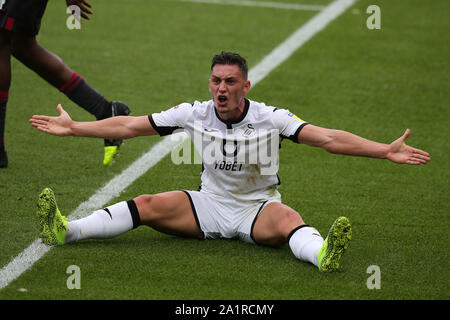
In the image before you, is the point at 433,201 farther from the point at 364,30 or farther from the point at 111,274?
the point at 364,30

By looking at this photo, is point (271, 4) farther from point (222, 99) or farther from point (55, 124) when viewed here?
point (55, 124)

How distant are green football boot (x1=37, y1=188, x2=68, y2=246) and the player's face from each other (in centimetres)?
114

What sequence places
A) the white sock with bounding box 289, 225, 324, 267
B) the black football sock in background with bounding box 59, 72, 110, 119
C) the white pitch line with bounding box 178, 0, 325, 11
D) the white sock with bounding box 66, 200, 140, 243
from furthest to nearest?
the white pitch line with bounding box 178, 0, 325, 11, the black football sock in background with bounding box 59, 72, 110, 119, the white sock with bounding box 66, 200, 140, 243, the white sock with bounding box 289, 225, 324, 267

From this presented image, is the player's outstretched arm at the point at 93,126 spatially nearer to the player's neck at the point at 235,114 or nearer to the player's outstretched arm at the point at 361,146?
the player's neck at the point at 235,114

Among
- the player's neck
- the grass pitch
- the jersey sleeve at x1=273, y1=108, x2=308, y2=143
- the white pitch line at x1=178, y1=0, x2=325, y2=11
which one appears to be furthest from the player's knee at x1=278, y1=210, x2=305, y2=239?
the white pitch line at x1=178, y1=0, x2=325, y2=11

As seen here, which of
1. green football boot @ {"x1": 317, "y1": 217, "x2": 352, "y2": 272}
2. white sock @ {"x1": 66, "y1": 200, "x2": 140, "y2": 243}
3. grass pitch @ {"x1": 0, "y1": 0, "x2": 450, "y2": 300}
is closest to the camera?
green football boot @ {"x1": 317, "y1": 217, "x2": 352, "y2": 272}

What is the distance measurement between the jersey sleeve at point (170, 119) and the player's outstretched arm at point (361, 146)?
0.74m

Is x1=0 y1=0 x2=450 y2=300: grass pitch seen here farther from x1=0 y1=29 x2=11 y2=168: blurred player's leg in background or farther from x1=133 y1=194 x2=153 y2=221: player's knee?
x1=0 y1=29 x2=11 y2=168: blurred player's leg in background

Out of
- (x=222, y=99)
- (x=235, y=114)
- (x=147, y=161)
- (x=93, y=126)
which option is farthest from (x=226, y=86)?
(x=147, y=161)

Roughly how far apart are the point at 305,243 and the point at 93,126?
146 centimetres

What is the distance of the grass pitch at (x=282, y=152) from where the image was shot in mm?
4703

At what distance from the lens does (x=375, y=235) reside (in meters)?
5.47

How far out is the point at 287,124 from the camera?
197 inches

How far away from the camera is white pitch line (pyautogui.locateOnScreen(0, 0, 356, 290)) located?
4852mm
